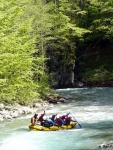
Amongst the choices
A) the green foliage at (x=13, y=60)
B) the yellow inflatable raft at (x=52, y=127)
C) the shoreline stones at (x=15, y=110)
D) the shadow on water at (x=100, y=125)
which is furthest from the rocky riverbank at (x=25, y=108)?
the shadow on water at (x=100, y=125)

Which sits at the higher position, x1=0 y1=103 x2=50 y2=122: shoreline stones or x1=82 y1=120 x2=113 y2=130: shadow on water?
x1=82 y1=120 x2=113 y2=130: shadow on water

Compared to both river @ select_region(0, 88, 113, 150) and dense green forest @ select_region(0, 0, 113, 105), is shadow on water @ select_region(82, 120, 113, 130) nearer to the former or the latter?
river @ select_region(0, 88, 113, 150)

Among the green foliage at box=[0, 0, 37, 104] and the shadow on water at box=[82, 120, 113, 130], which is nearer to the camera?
the shadow on water at box=[82, 120, 113, 130]

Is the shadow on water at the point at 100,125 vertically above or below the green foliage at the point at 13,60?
below

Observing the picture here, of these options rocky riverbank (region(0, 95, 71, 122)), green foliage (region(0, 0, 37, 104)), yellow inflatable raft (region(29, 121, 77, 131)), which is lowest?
rocky riverbank (region(0, 95, 71, 122))

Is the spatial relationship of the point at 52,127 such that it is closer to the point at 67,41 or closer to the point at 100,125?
the point at 100,125

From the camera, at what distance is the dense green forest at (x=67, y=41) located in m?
25.5

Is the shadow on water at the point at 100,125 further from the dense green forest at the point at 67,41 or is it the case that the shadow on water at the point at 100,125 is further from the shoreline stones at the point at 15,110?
the dense green forest at the point at 67,41

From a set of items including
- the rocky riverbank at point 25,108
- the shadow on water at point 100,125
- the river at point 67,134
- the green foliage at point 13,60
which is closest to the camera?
the river at point 67,134

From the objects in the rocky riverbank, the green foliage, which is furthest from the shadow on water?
the green foliage

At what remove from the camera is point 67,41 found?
34.7 meters

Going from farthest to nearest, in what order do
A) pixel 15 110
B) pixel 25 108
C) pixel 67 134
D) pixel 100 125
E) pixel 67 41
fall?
1. pixel 67 41
2. pixel 25 108
3. pixel 15 110
4. pixel 100 125
5. pixel 67 134

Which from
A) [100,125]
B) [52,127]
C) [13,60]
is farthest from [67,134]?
[13,60]

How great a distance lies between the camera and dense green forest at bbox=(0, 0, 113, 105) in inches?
1006
